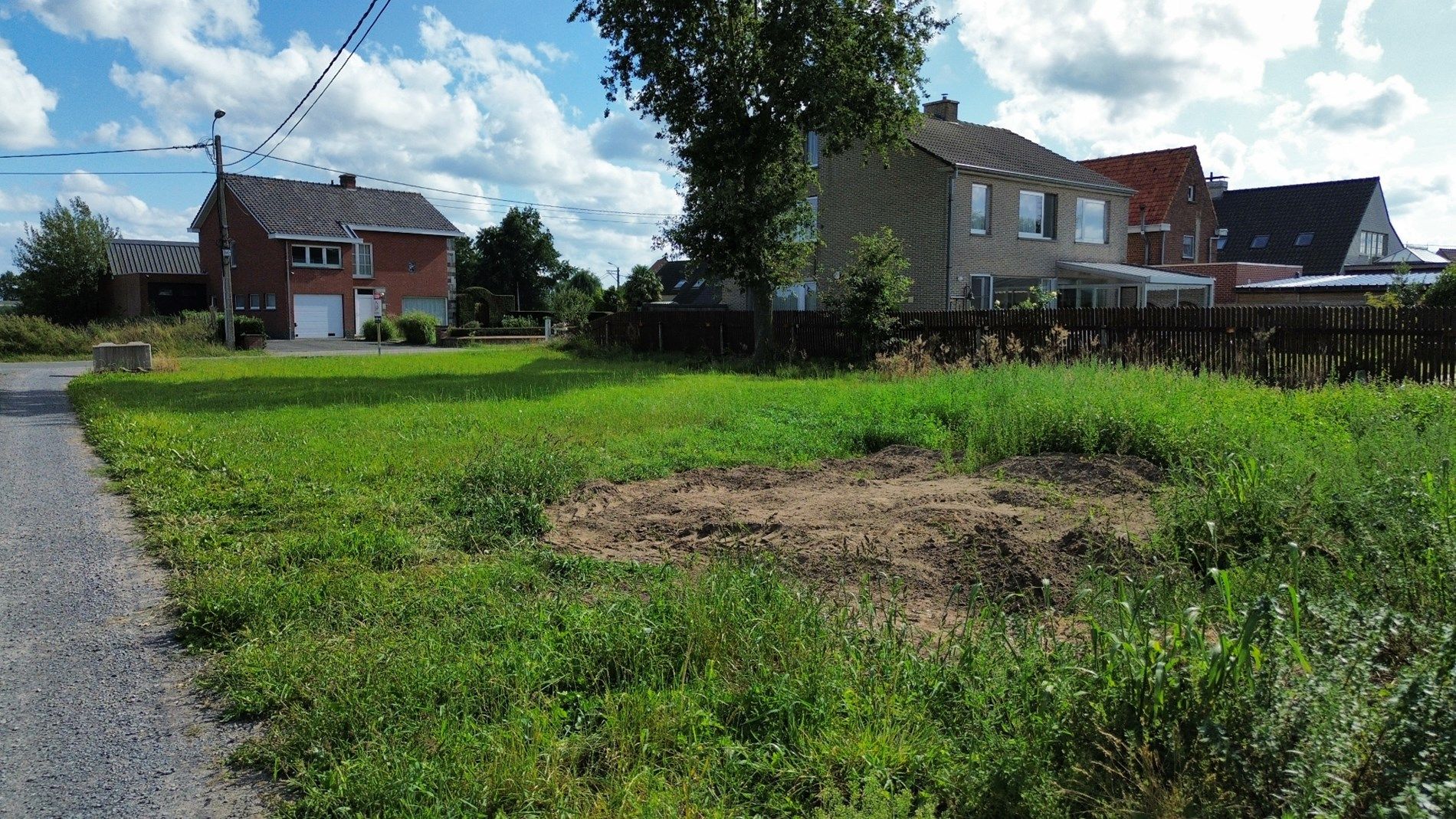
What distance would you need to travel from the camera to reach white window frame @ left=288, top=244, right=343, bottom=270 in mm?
46500

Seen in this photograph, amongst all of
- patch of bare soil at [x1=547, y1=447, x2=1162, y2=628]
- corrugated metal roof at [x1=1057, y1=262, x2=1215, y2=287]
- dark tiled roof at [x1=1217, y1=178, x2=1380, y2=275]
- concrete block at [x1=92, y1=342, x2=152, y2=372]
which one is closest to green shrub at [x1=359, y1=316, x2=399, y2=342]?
concrete block at [x1=92, y1=342, x2=152, y2=372]

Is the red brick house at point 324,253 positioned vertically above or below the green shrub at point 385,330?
above

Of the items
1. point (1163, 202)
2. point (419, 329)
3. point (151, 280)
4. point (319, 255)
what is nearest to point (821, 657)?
point (419, 329)

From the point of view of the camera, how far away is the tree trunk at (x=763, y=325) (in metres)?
23.3

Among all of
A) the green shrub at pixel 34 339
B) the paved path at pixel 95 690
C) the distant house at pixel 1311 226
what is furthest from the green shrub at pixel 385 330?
the distant house at pixel 1311 226

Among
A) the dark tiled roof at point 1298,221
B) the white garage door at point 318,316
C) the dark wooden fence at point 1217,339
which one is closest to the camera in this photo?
the dark wooden fence at point 1217,339

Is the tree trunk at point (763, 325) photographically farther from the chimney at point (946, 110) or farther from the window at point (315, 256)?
the window at point (315, 256)

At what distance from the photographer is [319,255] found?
47438 millimetres

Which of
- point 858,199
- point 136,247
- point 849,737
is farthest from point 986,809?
point 136,247

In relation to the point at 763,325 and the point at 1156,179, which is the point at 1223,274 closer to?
the point at 1156,179

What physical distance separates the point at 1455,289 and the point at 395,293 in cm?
4597

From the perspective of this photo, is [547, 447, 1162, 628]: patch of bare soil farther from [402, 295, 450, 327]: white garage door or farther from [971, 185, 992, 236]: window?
[402, 295, 450, 327]: white garage door

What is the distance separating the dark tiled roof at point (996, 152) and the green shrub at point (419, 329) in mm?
23336

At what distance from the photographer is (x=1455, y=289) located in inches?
899
